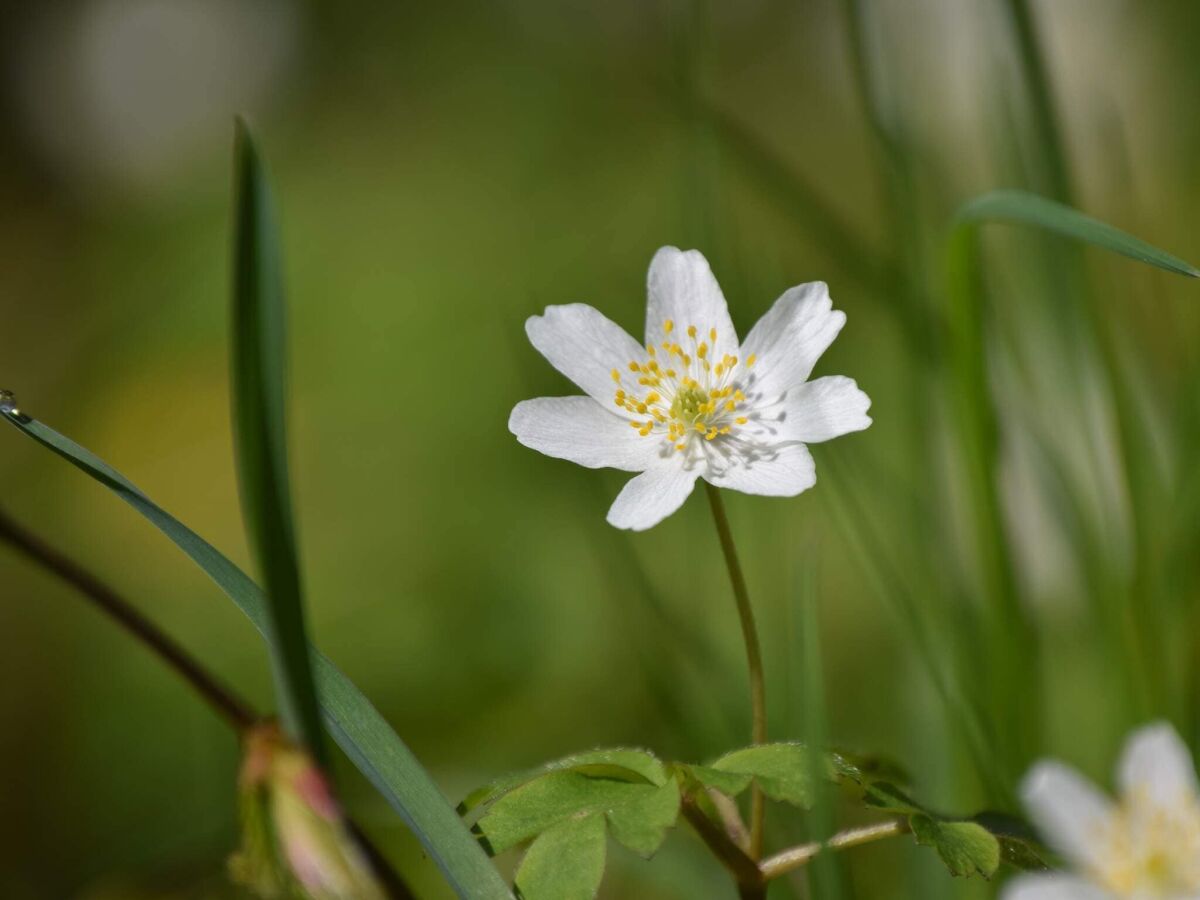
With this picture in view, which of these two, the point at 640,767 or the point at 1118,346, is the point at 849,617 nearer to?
the point at 1118,346

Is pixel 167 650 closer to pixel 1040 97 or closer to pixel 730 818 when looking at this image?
pixel 730 818

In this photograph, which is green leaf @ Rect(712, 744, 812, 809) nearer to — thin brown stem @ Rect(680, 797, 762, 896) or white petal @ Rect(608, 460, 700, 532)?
thin brown stem @ Rect(680, 797, 762, 896)

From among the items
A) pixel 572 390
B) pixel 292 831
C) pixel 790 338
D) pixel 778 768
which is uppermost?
pixel 572 390

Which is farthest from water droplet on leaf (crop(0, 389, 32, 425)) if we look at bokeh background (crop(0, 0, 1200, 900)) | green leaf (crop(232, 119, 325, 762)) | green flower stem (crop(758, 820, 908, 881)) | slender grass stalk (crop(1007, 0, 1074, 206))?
slender grass stalk (crop(1007, 0, 1074, 206))

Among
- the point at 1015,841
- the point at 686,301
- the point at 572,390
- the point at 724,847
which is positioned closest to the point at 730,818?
the point at 724,847

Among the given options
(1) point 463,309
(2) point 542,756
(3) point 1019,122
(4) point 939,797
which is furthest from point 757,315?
(1) point 463,309

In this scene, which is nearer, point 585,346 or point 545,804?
point 545,804
